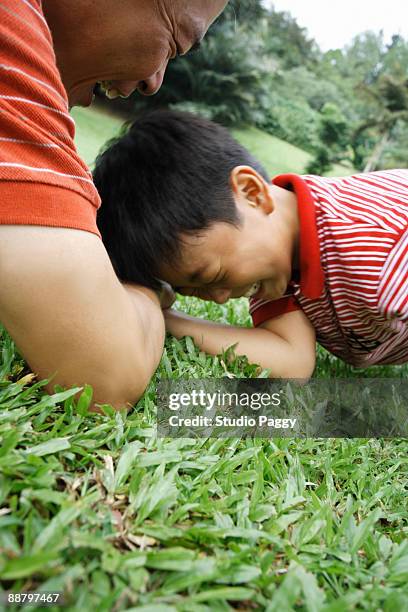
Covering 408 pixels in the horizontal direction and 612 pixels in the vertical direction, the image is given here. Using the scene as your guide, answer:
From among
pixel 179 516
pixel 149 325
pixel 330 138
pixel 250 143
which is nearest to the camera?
pixel 179 516

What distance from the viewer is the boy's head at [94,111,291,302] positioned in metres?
1.77

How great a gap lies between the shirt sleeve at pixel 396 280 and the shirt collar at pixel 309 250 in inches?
8.5

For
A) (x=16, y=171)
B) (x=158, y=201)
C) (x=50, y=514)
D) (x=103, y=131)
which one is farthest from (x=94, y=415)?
(x=103, y=131)

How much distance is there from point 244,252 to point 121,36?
70 centimetres

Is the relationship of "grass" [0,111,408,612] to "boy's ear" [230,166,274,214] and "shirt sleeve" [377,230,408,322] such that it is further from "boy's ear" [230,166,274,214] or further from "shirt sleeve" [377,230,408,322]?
"boy's ear" [230,166,274,214]

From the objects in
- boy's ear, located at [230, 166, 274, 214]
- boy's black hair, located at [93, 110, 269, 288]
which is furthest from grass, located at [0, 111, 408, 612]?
boy's ear, located at [230, 166, 274, 214]

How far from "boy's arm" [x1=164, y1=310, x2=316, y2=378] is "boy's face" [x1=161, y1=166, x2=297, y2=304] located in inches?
3.9

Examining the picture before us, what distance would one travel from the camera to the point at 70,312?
110 centimetres

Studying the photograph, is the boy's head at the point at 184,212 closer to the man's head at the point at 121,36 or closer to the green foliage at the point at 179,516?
the man's head at the point at 121,36

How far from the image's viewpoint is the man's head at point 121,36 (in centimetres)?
141

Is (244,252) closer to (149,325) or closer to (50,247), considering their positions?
(149,325)

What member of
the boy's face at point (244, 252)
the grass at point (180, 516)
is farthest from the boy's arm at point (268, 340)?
the grass at point (180, 516)

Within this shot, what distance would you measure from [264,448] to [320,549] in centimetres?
42

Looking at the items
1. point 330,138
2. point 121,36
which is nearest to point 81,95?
point 121,36
